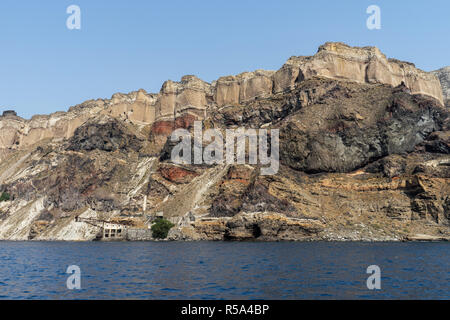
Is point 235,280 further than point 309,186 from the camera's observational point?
No

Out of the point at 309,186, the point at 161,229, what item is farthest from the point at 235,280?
the point at 309,186

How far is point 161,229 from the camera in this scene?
141 metres

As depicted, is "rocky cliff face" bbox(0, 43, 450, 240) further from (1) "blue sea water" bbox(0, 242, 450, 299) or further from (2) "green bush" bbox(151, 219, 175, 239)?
(1) "blue sea water" bbox(0, 242, 450, 299)

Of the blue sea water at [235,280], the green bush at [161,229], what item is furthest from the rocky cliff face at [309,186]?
the blue sea water at [235,280]

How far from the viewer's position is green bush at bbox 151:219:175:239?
140750 millimetres

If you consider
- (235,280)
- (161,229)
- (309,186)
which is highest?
(309,186)

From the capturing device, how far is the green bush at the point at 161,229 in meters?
141

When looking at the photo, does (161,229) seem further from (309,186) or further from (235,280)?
(235,280)

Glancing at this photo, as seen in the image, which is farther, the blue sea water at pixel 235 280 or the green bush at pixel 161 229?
the green bush at pixel 161 229

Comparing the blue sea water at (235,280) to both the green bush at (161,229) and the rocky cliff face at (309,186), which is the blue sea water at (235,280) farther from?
the green bush at (161,229)

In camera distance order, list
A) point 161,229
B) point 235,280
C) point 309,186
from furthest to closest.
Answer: point 309,186 → point 161,229 → point 235,280

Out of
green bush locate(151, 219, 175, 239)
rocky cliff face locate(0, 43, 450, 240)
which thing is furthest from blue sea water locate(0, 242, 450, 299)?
green bush locate(151, 219, 175, 239)

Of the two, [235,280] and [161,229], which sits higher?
[235,280]

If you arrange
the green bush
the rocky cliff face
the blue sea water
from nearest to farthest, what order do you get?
the blue sea water
the rocky cliff face
the green bush
